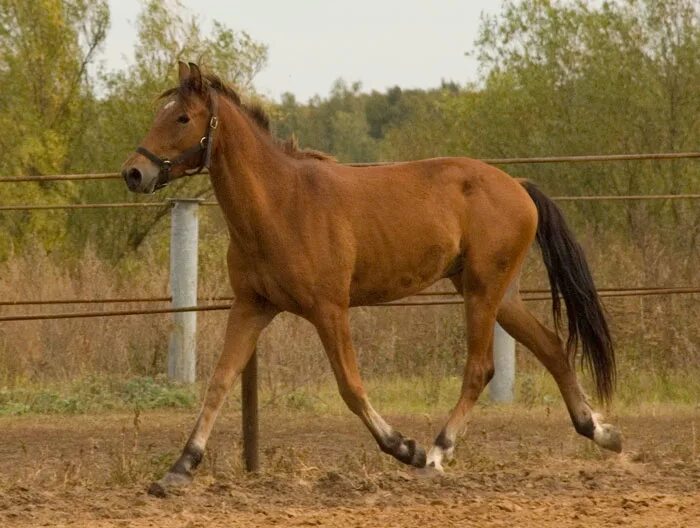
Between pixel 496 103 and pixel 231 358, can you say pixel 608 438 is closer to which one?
pixel 231 358

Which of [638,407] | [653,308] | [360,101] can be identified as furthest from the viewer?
[360,101]

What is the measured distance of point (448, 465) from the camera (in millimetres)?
7113

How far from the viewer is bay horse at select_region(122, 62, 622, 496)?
6.44 meters

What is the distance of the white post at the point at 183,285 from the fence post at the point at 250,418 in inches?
125

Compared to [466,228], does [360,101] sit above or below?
above

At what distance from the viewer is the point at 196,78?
Result: 647 cm

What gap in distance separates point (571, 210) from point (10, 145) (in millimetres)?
8857

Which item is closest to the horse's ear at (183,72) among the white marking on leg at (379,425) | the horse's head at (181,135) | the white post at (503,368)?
the horse's head at (181,135)

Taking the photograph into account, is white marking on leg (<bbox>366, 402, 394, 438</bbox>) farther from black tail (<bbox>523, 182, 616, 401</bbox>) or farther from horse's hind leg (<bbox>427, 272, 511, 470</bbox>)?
black tail (<bbox>523, 182, 616, 401</bbox>)

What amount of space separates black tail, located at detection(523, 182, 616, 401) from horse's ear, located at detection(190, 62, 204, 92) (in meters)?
2.26

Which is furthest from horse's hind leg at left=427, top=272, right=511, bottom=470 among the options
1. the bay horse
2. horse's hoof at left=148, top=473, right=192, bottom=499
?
horse's hoof at left=148, top=473, right=192, bottom=499

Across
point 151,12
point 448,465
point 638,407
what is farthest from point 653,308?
point 151,12

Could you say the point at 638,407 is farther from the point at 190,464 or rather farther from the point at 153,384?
the point at 190,464

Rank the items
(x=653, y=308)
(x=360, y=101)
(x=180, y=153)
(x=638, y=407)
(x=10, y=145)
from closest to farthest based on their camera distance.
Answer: (x=180, y=153) → (x=638, y=407) → (x=653, y=308) → (x=10, y=145) → (x=360, y=101)
